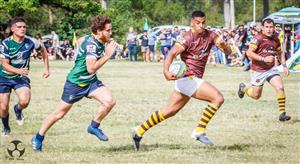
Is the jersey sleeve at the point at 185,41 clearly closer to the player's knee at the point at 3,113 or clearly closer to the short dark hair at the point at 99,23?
the short dark hair at the point at 99,23

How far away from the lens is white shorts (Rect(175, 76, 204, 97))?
1117 cm

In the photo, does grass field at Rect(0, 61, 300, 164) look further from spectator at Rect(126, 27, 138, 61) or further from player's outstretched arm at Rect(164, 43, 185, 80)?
spectator at Rect(126, 27, 138, 61)

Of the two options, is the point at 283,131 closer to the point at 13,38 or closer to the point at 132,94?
the point at 13,38

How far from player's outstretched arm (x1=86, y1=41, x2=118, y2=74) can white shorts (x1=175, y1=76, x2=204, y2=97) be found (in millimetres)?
1147

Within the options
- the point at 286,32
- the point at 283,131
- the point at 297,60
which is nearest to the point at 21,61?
the point at 283,131

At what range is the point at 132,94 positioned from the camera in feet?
70.0

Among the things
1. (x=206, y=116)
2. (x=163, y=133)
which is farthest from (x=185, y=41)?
(x=163, y=133)

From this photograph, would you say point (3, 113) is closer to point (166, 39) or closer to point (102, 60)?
point (102, 60)

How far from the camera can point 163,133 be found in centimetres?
1331

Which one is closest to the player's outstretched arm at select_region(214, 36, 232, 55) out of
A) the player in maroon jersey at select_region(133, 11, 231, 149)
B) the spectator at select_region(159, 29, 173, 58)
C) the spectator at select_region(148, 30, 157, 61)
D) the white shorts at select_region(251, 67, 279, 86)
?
the player in maroon jersey at select_region(133, 11, 231, 149)

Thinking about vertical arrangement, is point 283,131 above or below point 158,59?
above

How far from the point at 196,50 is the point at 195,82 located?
46 centimetres

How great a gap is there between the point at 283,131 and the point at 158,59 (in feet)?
101

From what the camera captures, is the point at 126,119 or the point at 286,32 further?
the point at 286,32
